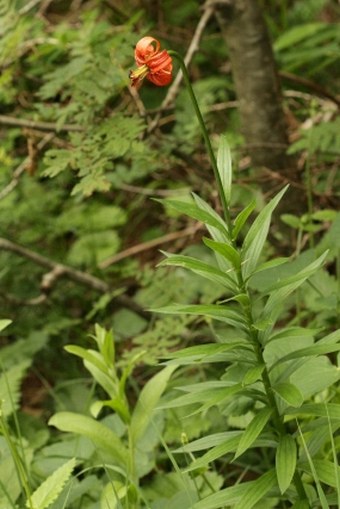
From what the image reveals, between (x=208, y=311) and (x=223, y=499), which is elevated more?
(x=208, y=311)

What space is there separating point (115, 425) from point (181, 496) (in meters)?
0.35

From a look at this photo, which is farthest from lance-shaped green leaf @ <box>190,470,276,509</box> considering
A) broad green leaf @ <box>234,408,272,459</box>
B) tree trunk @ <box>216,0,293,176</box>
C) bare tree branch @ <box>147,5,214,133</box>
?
tree trunk @ <box>216,0,293,176</box>

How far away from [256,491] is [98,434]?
1.73ft

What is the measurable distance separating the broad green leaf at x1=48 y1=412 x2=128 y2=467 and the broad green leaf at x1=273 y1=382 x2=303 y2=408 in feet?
1.79

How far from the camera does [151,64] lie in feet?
4.48

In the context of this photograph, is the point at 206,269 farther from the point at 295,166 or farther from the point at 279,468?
the point at 295,166

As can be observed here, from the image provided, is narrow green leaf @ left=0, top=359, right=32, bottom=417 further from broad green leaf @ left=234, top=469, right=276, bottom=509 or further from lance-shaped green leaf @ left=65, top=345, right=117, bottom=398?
broad green leaf @ left=234, top=469, right=276, bottom=509

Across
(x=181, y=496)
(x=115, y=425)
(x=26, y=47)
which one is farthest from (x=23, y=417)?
(x=26, y=47)

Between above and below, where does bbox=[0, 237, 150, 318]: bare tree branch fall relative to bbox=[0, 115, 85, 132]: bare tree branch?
below

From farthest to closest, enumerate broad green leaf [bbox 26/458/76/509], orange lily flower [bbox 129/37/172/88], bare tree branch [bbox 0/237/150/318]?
1. bare tree branch [bbox 0/237/150/318]
2. broad green leaf [bbox 26/458/76/509]
3. orange lily flower [bbox 129/37/172/88]

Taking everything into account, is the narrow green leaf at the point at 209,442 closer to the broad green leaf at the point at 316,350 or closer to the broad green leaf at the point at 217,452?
the broad green leaf at the point at 217,452

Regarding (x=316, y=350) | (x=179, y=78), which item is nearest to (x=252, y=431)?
(x=316, y=350)

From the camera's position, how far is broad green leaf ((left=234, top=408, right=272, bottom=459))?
4.68 ft

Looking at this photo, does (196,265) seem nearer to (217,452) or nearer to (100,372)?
(217,452)
